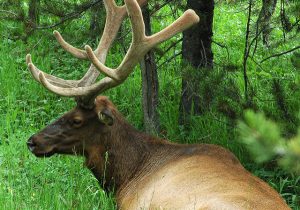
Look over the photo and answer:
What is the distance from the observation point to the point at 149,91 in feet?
26.4

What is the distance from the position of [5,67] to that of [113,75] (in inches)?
154

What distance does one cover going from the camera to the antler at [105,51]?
5863 mm

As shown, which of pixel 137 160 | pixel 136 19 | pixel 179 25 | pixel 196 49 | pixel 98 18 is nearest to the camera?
pixel 136 19

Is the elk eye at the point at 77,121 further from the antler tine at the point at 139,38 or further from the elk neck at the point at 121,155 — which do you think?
the antler tine at the point at 139,38

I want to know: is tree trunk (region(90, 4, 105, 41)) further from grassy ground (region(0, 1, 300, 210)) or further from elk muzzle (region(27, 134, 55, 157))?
elk muzzle (region(27, 134, 55, 157))

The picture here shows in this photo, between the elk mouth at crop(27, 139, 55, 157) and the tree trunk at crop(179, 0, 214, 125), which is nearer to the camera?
the elk mouth at crop(27, 139, 55, 157)

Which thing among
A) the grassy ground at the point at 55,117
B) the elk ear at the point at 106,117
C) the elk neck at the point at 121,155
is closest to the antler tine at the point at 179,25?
the elk ear at the point at 106,117

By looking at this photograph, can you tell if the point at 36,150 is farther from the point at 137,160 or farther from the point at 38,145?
the point at 137,160

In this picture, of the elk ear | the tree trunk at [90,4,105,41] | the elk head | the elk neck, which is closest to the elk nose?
the elk head

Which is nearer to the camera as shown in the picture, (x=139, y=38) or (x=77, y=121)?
(x=139, y=38)

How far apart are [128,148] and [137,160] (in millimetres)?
141

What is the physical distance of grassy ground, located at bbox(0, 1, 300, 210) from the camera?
6258mm

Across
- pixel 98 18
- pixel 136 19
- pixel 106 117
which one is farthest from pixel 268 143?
pixel 98 18

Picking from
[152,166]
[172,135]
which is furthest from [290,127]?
[172,135]
